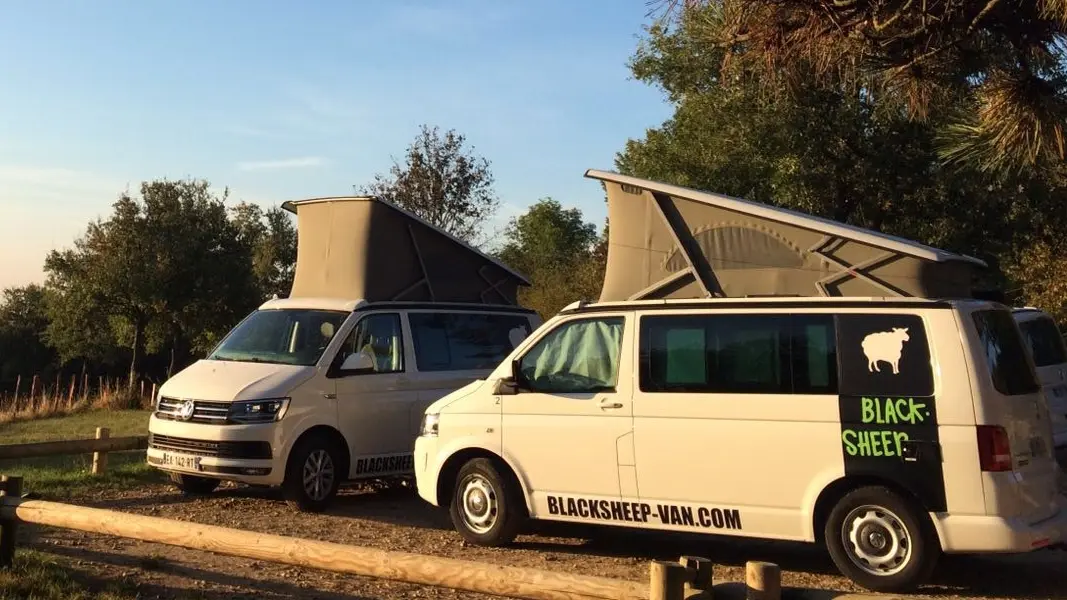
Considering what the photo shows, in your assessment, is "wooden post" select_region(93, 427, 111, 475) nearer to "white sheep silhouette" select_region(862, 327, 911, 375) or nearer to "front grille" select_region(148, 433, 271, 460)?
"front grille" select_region(148, 433, 271, 460)

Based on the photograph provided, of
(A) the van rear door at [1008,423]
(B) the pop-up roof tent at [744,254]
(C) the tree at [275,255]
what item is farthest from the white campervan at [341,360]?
(C) the tree at [275,255]

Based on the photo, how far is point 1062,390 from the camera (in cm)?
1088

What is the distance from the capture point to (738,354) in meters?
7.39

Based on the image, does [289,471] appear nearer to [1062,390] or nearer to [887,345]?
[887,345]

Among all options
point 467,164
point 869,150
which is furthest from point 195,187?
point 869,150

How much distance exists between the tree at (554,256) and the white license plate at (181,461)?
7.55 m

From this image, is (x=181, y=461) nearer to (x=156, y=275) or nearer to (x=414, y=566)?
(x=414, y=566)

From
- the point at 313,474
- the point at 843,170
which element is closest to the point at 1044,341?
the point at 313,474

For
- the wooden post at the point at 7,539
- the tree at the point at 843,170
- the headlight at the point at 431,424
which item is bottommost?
Result: the wooden post at the point at 7,539

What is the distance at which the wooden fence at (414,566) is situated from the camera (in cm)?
466

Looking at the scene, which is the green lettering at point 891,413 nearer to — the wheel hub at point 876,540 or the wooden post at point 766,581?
the wheel hub at point 876,540

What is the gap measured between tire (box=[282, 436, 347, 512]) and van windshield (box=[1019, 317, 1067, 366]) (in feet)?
23.9

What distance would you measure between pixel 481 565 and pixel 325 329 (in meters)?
5.64

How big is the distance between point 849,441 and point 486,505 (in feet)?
9.92
